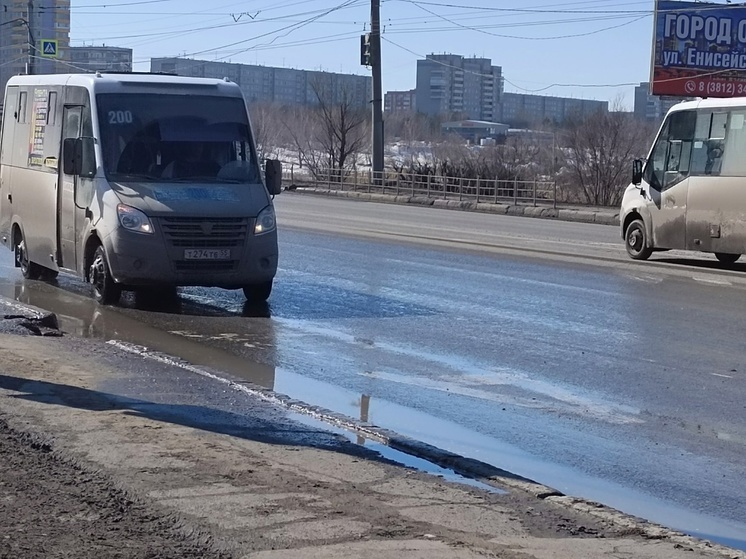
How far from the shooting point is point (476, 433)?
7.62 metres

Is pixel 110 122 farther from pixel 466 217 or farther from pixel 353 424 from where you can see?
pixel 466 217

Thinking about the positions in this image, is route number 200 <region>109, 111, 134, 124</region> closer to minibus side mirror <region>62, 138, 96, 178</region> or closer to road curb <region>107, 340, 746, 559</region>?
minibus side mirror <region>62, 138, 96, 178</region>

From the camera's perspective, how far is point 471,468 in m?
6.39

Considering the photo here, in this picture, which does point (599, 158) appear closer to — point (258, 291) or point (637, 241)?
point (637, 241)

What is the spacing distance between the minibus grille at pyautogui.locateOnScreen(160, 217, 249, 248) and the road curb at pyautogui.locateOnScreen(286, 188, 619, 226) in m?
21.3

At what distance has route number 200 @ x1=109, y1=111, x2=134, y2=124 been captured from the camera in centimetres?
1327

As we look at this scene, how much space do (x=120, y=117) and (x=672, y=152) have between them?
33.1 feet

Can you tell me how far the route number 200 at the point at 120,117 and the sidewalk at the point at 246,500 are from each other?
6.07 m

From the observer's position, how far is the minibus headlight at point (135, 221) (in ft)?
41.4

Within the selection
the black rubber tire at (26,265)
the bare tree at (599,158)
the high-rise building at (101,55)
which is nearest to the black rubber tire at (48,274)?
the black rubber tire at (26,265)

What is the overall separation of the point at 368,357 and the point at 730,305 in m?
5.41

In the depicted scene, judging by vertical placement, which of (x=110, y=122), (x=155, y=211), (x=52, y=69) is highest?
(x=52, y=69)

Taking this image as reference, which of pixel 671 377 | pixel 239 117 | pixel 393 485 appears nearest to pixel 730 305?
pixel 671 377

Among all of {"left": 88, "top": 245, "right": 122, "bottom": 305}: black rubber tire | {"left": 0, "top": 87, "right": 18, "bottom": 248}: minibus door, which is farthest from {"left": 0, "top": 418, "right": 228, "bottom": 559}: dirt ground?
{"left": 0, "top": 87, "right": 18, "bottom": 248}: minibus door
